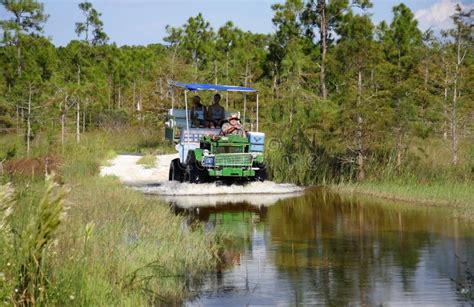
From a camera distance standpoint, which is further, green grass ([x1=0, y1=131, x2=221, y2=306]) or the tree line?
the tree line

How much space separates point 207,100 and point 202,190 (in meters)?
13.2

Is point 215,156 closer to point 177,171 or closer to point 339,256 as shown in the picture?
point 177,171

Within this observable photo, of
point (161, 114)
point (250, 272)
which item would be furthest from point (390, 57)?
point (250, 272)

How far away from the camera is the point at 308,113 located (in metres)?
24.6

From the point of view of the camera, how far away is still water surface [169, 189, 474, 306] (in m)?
8.88

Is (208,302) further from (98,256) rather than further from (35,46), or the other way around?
(35,46)

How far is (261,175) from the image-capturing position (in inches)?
840

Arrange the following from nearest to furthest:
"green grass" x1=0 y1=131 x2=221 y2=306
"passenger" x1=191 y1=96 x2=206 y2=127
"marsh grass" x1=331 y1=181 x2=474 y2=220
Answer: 1. "green grass" x1=0 y1=131 x2=221 y2=306
2. "marsh grass" x1=331 y1=181 x2=474 y2=220
3. "passenger" x1=191 y1=96 x2=206 y2=127

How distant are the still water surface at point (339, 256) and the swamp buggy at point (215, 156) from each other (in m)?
2.68

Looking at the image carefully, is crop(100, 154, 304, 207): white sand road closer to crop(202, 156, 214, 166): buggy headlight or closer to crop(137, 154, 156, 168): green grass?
crop(202, 156, 214, 166): buggy headlight

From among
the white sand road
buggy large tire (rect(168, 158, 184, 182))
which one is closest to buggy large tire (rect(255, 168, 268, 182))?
the white sand road

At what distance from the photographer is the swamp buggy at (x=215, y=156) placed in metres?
20.6

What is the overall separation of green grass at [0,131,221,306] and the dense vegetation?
0.08ft

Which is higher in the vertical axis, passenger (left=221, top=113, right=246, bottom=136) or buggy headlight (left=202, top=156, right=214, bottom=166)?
passenger (left=221, top=113, right=246, bottom=136)
